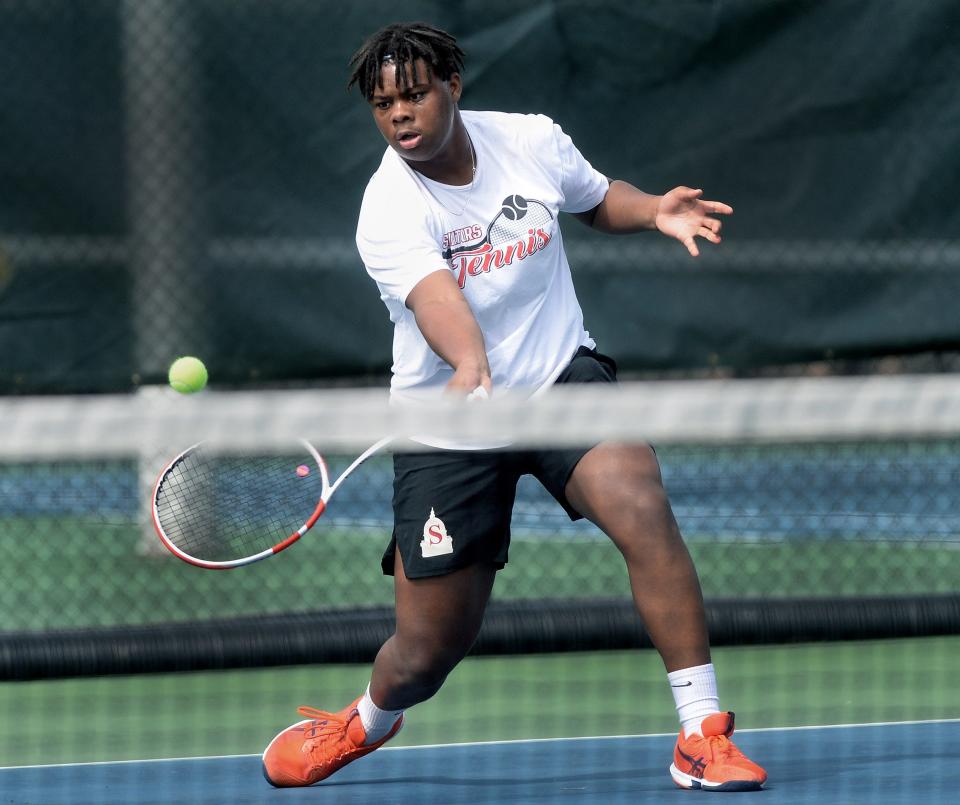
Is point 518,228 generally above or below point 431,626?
above

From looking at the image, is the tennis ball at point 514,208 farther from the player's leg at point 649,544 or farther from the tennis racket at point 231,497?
the tennis racket at point 231,497

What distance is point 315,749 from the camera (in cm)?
332

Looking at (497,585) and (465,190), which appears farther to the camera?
(497,585)

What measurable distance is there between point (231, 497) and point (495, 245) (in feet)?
3.52

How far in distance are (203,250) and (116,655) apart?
105 cm

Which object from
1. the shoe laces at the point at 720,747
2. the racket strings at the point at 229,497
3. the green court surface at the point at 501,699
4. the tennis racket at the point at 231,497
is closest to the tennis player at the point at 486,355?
the shoe laces at the point at 720,747

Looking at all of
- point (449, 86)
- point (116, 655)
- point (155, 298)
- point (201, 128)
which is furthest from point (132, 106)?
point (449, 86)

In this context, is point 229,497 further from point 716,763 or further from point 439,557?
point 716,763

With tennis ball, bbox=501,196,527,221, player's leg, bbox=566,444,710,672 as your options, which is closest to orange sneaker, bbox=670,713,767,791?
player's leg, bbox=566,444,710,672

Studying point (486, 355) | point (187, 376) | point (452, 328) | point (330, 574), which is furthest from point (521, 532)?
point (452, 328)

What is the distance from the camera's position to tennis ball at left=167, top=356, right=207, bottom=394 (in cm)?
414

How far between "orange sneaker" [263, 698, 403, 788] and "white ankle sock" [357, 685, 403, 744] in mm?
10

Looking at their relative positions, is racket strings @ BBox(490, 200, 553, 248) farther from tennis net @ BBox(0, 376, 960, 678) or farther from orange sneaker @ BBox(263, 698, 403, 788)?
orange sneaker @ BBox(263, 698, 403, 788)

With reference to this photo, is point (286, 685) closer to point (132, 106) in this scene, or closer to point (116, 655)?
point (116, 655)
